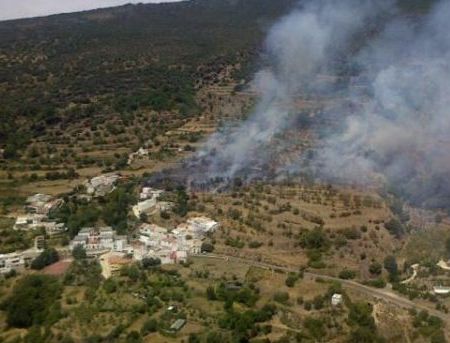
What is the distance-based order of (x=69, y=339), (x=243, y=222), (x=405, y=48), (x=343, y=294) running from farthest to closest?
(x=405, y=48), (x=243, y=222), (x=343, y=294), (x=69, y=339)

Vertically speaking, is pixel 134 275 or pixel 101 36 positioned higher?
pixel 101 36

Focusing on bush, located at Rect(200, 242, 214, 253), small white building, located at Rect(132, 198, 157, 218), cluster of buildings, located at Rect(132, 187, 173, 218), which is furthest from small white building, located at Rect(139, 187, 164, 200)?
bush, located at Rect(200, 242, 214, 253)

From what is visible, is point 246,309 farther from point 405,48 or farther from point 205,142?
point 405,48

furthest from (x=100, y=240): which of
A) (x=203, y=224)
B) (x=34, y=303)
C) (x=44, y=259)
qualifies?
(x=34, y=303)

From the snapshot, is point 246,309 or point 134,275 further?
point 134,275

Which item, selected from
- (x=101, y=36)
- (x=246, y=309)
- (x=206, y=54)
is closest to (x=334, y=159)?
(x=246, y=309)

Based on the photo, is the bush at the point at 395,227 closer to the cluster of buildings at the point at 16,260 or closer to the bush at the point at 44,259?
the bush at the point at 44,259

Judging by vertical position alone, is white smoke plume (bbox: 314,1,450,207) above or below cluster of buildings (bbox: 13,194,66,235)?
above

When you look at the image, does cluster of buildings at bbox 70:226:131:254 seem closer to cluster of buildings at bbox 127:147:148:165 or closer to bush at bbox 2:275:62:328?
Answer: bush at bbox 2:275:62:328
